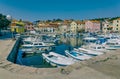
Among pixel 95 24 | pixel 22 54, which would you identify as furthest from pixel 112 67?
pixel 95 24

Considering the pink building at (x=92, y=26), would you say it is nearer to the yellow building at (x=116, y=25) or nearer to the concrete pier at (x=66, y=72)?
the yellow building at (x=116, y=25)

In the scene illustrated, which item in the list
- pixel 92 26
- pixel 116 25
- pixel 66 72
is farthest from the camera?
pixel 92 26

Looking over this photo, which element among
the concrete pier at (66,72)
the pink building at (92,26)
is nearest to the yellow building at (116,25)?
the pink building at (92,26)

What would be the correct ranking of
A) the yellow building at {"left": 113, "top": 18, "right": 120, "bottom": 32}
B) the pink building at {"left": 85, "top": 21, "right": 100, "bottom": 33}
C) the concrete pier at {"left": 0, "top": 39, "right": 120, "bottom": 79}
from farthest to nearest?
the pink building at {"left": 85, "top": 21, "right": 100, "bottom": 33} < the yellow building at {"left": 113, "top": 18, "right": 120, "bottom": 32} < the concrete pier at {"left": 0, "top": 39, "right": 120, "bottom": 79}

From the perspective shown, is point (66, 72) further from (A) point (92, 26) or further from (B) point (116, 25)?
(A) point (92, 26)

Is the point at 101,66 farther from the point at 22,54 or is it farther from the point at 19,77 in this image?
the point at 22,54

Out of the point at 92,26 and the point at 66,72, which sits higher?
the point at 92,26

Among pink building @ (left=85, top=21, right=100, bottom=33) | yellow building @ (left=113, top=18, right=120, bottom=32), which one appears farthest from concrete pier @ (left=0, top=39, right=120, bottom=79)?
pink building @ (left=85, top=21, right=100, bottom=33)

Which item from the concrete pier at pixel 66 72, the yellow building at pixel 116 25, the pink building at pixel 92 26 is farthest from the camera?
the pink building at pixel 92 26

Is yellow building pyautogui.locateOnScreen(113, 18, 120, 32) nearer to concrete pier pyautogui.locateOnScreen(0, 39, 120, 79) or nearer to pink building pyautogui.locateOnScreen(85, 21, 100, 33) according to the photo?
pink building pyautogui.locateOnScreen(85, 21, 100, 33)

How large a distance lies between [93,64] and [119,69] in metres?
1.78

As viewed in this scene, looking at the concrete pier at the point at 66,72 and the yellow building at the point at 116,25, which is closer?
the concrete pier at the point at 66,72

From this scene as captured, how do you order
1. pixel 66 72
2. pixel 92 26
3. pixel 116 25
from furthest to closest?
pixel 92 26 < pixel 116 25 < pixel 66 72

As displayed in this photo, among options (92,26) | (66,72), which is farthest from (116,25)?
(66,72)
